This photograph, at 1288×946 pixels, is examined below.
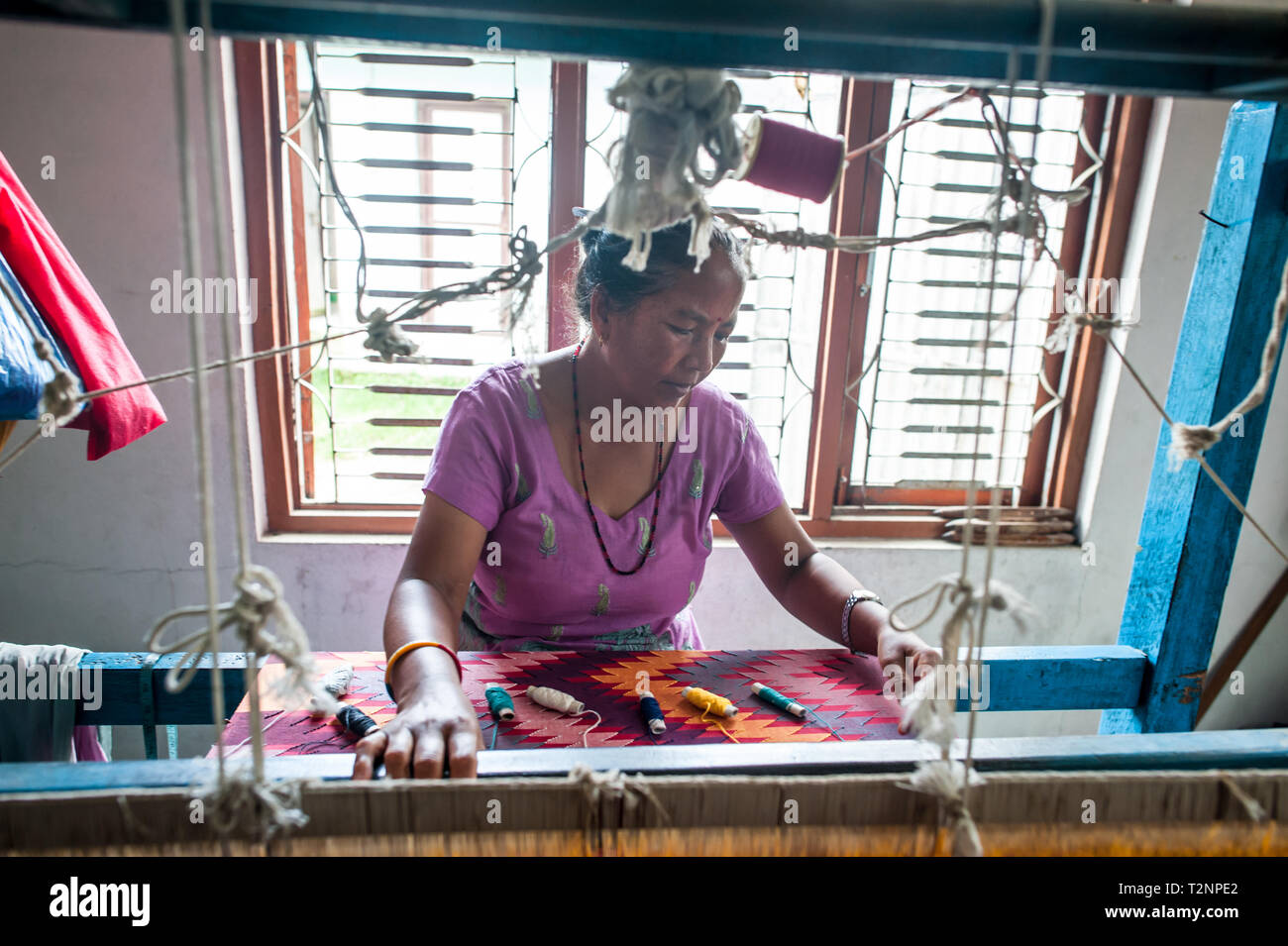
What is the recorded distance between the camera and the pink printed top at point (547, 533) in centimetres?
132

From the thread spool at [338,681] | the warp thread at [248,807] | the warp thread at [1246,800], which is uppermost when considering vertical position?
the warp thread at [248,807]

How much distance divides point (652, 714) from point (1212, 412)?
2.78ft

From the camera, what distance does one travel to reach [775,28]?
0.50 metres

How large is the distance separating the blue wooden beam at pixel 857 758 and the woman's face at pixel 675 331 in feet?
2.25

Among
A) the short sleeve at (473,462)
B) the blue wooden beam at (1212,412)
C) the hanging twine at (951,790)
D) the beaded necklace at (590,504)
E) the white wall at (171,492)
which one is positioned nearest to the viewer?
the hanging twine at (951,790)

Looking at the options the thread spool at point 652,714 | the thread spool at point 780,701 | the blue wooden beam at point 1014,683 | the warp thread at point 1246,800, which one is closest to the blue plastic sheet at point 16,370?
the blue wooden beam at point 1014,683

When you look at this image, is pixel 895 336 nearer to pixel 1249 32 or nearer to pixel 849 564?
pixel 849 564

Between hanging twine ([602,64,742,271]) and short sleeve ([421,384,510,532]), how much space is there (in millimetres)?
814

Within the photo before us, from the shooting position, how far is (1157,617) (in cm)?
112

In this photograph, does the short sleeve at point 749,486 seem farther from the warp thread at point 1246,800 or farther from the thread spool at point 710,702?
the warp thread at point 1246,800

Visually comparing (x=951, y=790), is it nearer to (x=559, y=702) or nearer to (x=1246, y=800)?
(x=1246, y=800)

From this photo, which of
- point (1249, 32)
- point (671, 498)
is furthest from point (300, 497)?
point (1249, 32)

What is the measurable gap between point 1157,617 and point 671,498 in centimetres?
82

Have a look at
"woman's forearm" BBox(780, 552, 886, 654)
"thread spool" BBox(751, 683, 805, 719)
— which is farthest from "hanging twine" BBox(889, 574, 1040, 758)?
"woman's forearm" BBox(780, 552, 886, 654)
